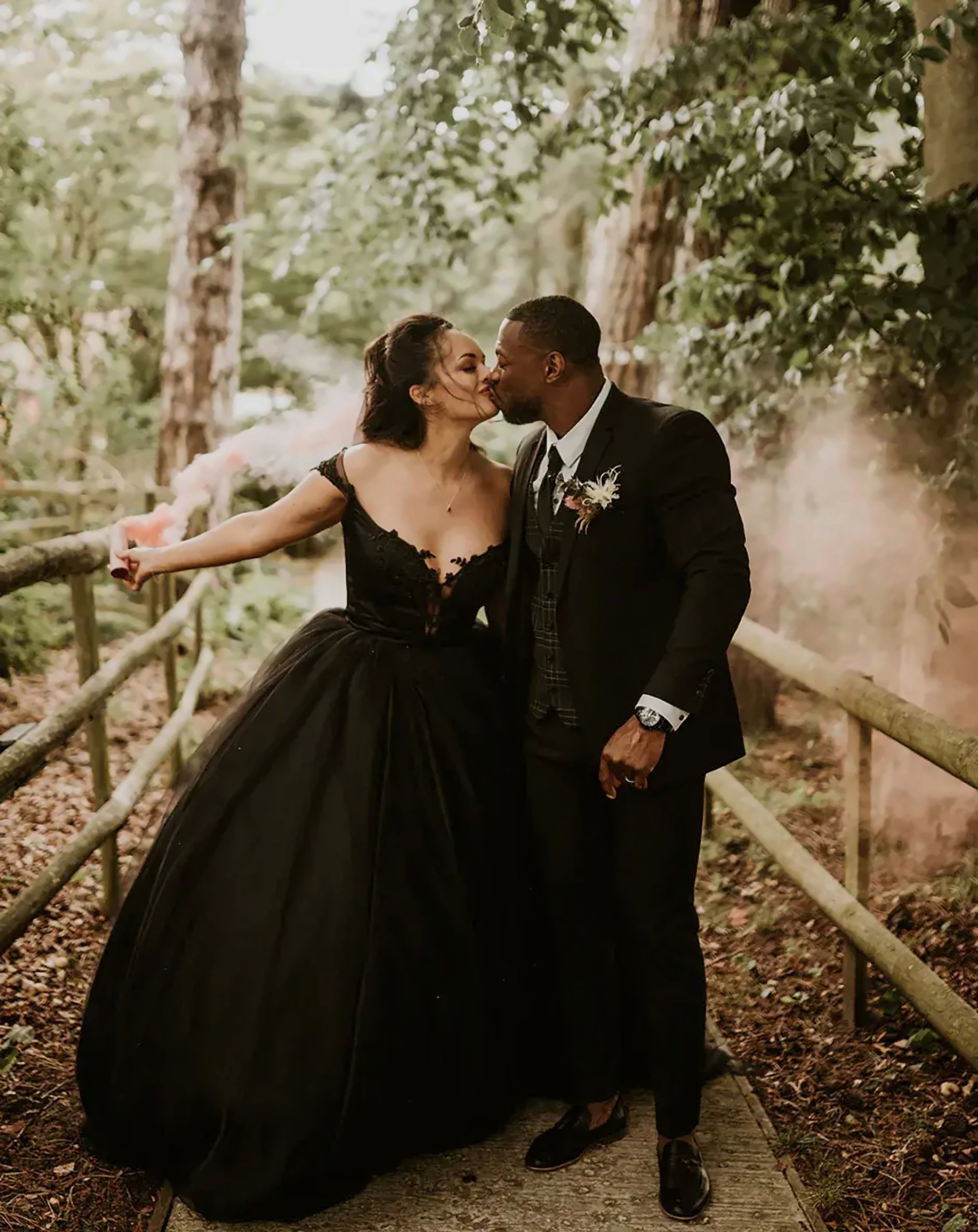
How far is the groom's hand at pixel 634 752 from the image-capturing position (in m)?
2.61

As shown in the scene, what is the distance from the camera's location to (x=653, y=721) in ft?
8.47

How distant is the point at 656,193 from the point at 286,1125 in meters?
5.82

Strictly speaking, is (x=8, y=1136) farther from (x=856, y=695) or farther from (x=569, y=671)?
(x=856, y=695)

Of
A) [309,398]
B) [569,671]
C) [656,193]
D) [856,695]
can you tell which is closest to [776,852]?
[856,695]

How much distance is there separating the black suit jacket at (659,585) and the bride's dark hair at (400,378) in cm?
58

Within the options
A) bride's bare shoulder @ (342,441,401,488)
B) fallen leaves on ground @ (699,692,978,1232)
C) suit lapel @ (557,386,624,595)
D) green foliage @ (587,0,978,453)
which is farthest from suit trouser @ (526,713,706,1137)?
green foliage @ (587,0,978,453)

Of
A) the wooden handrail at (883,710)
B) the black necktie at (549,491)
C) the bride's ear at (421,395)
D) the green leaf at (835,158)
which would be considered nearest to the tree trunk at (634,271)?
the green leaf at (835,158)

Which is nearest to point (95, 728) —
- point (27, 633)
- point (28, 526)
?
point (27, 633)

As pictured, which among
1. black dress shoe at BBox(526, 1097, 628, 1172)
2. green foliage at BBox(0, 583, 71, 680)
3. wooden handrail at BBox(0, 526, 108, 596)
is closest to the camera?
black dress shoe at BBox(526, 1097, 628, 1172)

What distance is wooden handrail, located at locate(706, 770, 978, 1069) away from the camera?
9.11 feet

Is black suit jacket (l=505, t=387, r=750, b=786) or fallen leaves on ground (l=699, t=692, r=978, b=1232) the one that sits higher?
black suit jacket (l=505, t=387, r=750, b=786)

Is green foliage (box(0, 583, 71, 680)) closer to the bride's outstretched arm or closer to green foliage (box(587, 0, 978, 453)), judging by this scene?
the bride's outstretched arm

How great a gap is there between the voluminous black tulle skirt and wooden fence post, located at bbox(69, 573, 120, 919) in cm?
117

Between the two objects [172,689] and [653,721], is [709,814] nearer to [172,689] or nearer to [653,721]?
[172,689]
